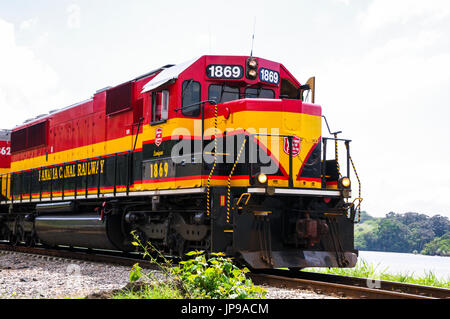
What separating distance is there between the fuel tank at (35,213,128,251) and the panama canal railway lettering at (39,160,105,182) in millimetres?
1042

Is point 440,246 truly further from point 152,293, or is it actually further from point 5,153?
point 5,153

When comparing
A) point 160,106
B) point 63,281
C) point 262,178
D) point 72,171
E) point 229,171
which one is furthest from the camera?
point 72,171

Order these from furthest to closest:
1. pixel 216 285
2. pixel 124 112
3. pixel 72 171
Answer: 1. pixel 72 171
2. pixel 124 112
3. pixel 216 285

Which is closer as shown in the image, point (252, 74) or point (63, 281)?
point (63, 281)

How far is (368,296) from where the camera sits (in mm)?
6887

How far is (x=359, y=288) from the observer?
7.11 m

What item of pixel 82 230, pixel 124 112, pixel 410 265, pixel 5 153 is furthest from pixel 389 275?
pixel 5 153

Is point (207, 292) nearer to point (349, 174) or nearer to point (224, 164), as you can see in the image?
point (224, 164)

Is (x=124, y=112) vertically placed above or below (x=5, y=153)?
above

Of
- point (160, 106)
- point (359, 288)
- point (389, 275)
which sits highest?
point (160, 106)

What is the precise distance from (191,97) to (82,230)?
16.3ft
